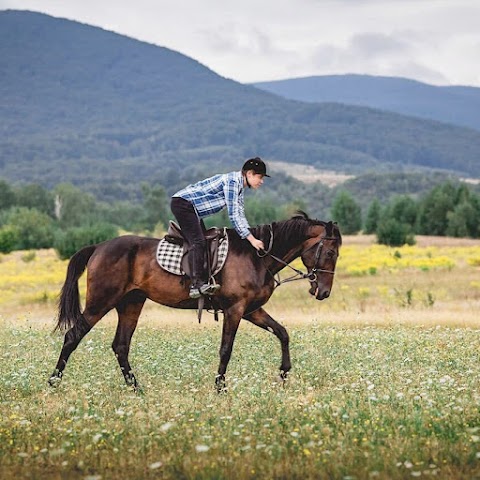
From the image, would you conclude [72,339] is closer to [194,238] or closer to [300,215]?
[194,238]

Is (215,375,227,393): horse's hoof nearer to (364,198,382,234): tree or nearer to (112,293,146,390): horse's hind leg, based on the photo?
(112,293,146,390): horse's hind leg

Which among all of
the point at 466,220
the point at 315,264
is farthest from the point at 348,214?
the point at 315,264

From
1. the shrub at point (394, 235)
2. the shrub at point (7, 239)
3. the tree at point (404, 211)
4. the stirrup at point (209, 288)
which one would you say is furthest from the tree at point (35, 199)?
the stirrup at point (209, 288)

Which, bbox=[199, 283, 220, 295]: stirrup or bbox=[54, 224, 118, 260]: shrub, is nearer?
bbox=[199, 283, 220, 295]: stirrup

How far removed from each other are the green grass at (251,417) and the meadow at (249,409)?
21 mm

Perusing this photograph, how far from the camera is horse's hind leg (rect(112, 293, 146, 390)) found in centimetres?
1377

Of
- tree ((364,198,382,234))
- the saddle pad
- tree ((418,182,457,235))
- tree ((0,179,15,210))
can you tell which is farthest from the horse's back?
tree ((0,179,15,210))

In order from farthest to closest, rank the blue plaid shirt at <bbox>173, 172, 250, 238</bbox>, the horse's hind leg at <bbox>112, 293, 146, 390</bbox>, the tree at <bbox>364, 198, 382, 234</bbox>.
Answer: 1. the tree at <bbox>364, 198, 382, 234</bbox>
2. the horse's hind leg at <bbox>112, 293, 146, 390</bbox>
3. the blue plaid shirt at <bbox>173, 172, 250, 238</bbox>

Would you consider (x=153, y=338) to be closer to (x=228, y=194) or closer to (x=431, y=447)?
(x=228, y=194)

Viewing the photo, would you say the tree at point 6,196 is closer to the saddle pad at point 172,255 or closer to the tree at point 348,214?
the tree at point 348,214

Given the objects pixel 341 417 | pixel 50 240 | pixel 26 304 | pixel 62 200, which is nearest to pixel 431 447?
pixel 341 417

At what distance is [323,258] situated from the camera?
13.0 metres

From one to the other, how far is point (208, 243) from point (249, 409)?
309 centimetres

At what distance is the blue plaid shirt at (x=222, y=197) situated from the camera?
41.9 feet
